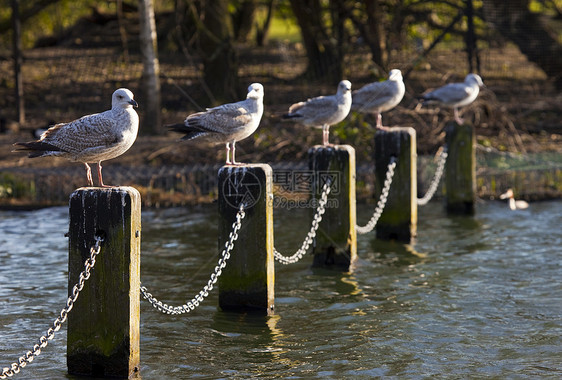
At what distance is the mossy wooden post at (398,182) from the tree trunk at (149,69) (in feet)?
20.2

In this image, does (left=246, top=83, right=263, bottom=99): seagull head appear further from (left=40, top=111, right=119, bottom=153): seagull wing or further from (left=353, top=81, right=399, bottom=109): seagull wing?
(left=353, top=81, right=399, bottom=109): seagull wing

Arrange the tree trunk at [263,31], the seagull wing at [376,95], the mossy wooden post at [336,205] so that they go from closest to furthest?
the mossy wooden post at [336,205] < the seagull wing at [376,95] < the tree trunk at [263,31]

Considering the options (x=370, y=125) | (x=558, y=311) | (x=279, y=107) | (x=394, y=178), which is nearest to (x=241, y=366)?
(x=558, y=311)

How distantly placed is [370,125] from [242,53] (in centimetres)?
605

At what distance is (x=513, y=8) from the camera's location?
64.4 ft

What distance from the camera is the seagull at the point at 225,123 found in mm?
8328

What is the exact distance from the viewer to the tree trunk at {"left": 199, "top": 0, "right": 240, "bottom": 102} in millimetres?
18766

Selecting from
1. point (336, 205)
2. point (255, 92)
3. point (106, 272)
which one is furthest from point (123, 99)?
point (336, 205)

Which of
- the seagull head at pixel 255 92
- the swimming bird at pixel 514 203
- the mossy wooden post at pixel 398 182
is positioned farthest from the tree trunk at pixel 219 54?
the seagull head at pixel 255 92

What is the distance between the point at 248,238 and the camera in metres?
7.84

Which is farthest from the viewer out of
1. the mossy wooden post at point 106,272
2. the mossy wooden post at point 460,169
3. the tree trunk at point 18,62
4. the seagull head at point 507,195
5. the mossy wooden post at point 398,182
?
the tree trunk at point 18,62

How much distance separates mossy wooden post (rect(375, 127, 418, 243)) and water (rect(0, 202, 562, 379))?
22cm

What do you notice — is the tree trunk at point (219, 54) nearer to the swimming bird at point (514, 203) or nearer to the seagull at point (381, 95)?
the swimming bird at point (514, 203)

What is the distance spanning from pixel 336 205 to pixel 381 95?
7.20 ft
